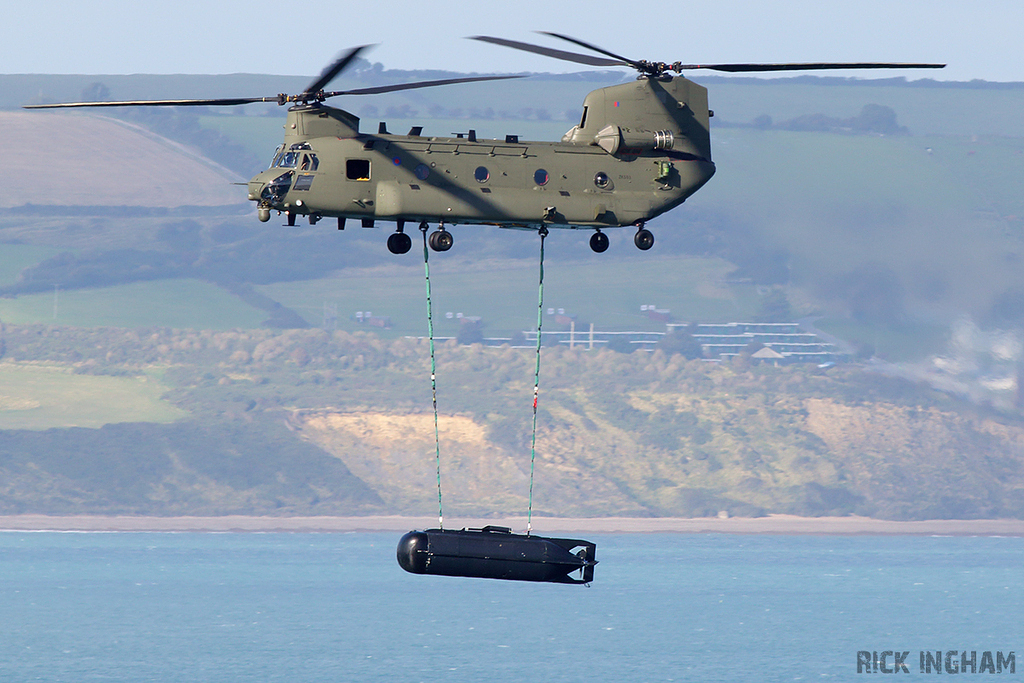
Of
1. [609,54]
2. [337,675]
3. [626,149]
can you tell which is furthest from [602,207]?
[337,675]

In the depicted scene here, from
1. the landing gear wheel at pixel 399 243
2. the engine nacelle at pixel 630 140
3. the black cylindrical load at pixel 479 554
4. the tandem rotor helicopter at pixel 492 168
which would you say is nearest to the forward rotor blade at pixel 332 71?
the tandem rotor helicopter at pixel 492 168

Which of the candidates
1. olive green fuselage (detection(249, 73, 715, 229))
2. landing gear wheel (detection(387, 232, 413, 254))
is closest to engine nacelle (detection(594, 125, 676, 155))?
olive green fuselage (detection(249, 73, 715, 229))

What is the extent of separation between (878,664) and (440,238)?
171694 millimetres

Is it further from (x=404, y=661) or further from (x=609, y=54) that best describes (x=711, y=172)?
(x=404, y=661)

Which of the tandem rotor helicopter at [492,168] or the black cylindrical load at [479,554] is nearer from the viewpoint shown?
the tandem rotor helicopter at [492,168]

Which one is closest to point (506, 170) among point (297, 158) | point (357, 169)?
point (357, 169)

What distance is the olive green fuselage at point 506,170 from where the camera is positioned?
140ft

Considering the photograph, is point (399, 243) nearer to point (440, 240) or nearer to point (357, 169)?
point (440, 240)

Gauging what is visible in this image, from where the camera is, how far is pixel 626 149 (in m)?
46.0

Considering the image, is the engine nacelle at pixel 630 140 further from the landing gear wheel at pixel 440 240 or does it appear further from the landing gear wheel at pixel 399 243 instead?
the landing gear wheel at pixel 399 243

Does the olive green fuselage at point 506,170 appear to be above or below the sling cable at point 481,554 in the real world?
above

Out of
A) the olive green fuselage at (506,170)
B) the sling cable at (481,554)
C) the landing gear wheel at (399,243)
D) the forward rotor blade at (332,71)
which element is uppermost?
the forward rotor blade at (332,71)

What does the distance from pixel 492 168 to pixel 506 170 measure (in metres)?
0.44

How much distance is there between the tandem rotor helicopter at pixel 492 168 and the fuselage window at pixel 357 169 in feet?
0.09
